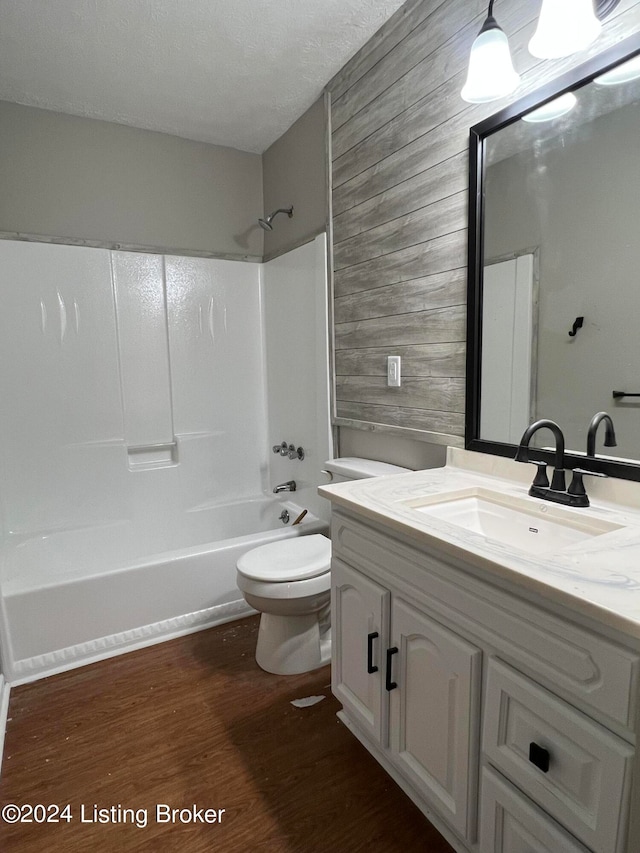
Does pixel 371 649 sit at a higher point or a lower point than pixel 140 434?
lower

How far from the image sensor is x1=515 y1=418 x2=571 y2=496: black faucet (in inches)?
47.1

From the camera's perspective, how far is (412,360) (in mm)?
1785

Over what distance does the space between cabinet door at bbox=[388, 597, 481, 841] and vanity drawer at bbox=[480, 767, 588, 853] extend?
0.15ft

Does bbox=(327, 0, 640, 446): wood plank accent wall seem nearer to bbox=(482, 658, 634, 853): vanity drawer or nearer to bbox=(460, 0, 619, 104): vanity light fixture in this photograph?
bbox=(460, 0, 619, 104): vanity light fixture

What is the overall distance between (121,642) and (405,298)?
6.10 ft

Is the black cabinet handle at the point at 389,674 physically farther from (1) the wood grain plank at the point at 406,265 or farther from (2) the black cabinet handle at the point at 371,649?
(1) the wood grain plank at the point at 406,265

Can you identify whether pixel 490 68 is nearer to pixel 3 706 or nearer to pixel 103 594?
pixel 103 594

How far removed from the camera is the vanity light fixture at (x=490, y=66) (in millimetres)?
1204

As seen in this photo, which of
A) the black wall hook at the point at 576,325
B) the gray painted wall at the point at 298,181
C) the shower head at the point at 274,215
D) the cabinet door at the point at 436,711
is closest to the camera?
the cabinet door at the point at 436,711

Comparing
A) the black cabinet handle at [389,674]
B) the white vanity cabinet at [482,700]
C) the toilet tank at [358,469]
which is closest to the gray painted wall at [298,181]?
the toilet tank at [358,469]

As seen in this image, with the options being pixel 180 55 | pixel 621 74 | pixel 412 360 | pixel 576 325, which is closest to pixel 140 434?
pixel 412 360

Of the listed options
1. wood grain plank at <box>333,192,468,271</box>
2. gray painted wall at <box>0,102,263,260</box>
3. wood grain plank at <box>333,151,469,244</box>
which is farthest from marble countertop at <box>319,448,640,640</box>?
gray painted wall at <box>0,102,263,260</box>

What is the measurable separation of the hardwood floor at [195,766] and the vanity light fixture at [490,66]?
6.45 feet

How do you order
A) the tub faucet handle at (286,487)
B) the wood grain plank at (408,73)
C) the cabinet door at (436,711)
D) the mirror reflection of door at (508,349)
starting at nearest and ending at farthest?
the cabinet door at (436,711)
the mirror reflection of door at (508,349)
the wood grain plank at (408,73)
the tub faucet handle at (286,487)
